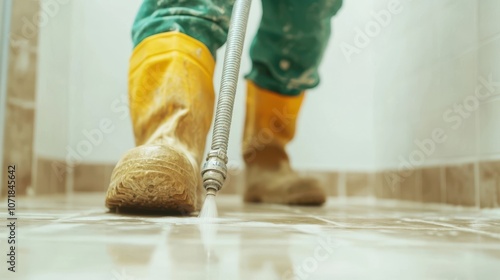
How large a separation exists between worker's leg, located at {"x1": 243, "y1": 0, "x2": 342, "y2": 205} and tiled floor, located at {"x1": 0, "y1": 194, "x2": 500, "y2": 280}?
2.12 feet

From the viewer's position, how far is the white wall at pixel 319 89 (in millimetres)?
1544

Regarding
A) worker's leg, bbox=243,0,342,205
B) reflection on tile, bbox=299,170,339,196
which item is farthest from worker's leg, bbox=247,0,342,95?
reflection on tile, bbox=299,170,339,196

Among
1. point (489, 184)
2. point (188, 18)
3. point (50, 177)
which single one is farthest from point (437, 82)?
point (50, 177)

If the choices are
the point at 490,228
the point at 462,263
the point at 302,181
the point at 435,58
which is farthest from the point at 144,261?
the point at 435,58

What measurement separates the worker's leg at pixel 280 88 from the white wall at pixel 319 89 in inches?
13.2

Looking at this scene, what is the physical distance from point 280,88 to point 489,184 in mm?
515

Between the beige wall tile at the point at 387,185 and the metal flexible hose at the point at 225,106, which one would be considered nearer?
the metal flexible hose at the point at 225,106

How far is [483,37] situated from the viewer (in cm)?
108

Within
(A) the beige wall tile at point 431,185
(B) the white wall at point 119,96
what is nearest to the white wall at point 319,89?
(B) the white wall at point 119,96

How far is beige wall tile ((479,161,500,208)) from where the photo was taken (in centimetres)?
102

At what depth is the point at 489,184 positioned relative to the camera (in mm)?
1048

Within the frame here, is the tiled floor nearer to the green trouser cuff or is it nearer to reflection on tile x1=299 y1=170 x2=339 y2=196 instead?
the green trouser cuff

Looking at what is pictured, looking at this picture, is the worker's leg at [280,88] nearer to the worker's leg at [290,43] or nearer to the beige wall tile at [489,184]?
the worker's leg at [290,43]

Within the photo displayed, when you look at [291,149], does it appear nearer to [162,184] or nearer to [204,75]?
[204,75]
